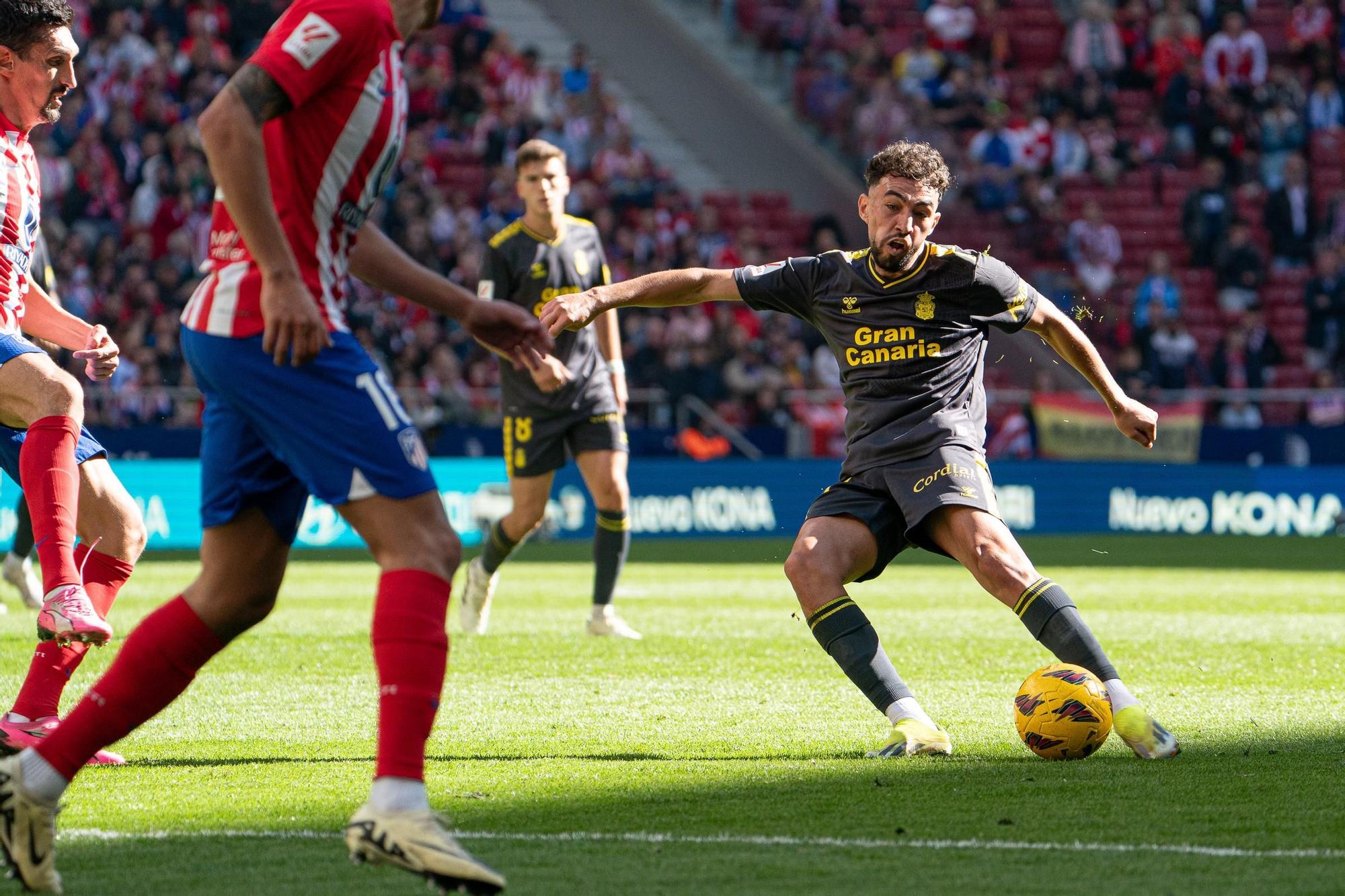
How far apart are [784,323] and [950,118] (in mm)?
5082

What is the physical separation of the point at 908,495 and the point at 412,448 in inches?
105

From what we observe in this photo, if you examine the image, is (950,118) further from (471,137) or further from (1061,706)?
(1061,706)

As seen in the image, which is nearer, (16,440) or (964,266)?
(16,440)

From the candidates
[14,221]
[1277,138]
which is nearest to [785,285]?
[14,221]

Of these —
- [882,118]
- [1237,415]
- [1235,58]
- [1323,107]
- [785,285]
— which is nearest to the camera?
[785,285]

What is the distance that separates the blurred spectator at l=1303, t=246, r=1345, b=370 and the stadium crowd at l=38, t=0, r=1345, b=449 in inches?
1.5

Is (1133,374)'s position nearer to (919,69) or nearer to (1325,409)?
(1325,409)

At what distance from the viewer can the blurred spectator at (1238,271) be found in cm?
2486

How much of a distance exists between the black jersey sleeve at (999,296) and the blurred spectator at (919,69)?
815 inches

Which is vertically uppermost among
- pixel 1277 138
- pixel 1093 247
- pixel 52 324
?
pixel 52 324

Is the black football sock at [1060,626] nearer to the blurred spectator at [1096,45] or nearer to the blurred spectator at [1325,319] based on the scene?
the blurred spectator at [1325,319]

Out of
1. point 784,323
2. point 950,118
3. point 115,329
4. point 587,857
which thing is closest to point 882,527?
point 587,857

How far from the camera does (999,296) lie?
21.7ft

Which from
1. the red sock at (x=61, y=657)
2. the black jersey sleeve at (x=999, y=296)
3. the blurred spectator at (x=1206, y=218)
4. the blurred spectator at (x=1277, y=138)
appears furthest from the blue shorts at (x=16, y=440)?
the blurred spectator at (x=1277, y=138)
